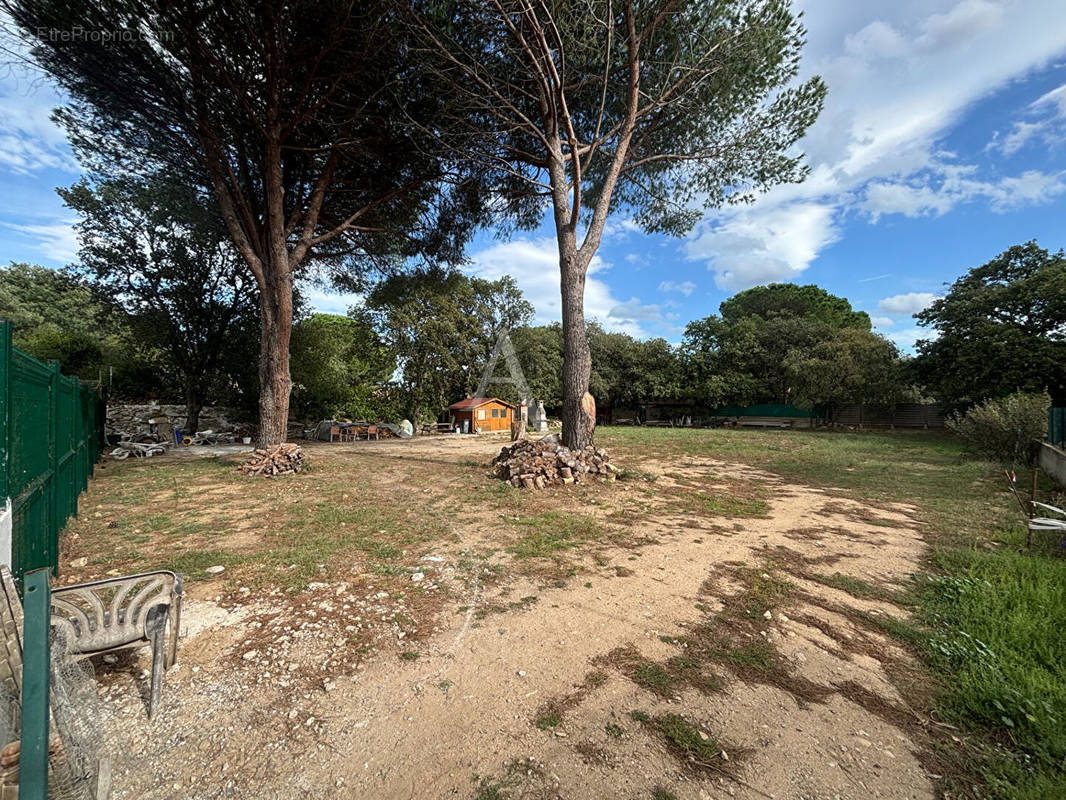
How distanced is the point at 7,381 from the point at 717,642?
431cm

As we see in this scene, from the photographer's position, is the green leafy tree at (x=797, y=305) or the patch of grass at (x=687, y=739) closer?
the patch of grass at (x=687, y=739)

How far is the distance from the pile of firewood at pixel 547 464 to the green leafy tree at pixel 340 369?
12250 mm

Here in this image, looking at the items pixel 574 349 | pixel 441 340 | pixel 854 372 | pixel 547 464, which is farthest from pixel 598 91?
pixel 854 372

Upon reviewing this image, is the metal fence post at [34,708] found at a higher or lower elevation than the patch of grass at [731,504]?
higher

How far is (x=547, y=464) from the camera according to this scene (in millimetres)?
7598

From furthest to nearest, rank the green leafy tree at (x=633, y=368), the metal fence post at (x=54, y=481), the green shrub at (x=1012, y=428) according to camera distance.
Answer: the green leafy tree at (x=633, y=368) → the green shrub at (x=1012, y=428) → the metal fence post at (x=54, y=481)

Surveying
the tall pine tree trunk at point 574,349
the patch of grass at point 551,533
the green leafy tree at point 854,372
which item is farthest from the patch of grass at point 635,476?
the green leafy tree at point 854,372

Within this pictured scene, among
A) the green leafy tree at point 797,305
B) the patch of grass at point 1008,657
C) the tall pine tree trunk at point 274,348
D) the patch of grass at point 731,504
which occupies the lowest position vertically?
the patch of grass at point 731,504

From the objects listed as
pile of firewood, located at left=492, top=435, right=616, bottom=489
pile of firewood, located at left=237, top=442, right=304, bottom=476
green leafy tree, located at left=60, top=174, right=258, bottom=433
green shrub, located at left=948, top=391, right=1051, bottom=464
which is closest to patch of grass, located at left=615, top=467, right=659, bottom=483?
pile of firewood, located at left=492, top=435, right=616, bottom=489

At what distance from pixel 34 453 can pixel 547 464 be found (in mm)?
6084

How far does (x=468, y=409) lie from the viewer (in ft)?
72.1

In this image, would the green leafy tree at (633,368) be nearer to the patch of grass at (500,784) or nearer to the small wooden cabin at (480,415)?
the small wooden cabin at (480,415)

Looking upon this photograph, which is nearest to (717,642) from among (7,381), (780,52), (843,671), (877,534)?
(843,671)

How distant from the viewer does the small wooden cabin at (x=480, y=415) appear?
2206 centimetres
